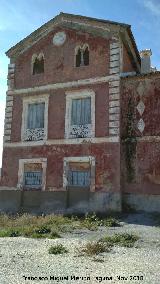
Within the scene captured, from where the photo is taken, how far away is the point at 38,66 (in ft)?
71.9

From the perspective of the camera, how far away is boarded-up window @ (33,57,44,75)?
21731 mm

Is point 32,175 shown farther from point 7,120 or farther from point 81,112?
point 81,112

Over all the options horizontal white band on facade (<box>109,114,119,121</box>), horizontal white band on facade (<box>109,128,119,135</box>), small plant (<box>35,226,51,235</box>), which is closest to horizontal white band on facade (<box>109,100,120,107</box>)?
horizontal white band on facade (<box>109,114,119,121</box>)

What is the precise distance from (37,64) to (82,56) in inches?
126

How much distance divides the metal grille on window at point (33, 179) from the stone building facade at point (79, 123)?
6 centimetres

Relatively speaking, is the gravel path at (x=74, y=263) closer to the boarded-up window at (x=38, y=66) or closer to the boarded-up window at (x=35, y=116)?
the boarded-up window at (x=35, y=116)

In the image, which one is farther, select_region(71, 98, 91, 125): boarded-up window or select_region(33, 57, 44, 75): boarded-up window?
select_region(33, 57, 44, 75): boarded-up window

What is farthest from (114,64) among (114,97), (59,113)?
(59,113)

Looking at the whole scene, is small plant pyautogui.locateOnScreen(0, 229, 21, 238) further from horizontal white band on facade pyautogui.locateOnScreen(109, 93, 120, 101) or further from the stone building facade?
horizontal white band on facade pyautogui.locateOnScreen(109, 93, 120, 101)

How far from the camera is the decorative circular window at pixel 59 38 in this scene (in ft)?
69.4

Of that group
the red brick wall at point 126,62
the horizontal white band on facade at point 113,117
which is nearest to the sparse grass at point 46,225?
the horizontal white band on facade at point 113,117

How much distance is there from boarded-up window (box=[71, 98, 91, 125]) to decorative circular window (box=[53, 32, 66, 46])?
157 inches

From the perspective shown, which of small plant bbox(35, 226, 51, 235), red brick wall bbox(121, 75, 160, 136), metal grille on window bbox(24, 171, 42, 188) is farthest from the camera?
metal grille on window bbox(24, 171, 42, 188)

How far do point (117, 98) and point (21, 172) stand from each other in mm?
6894
